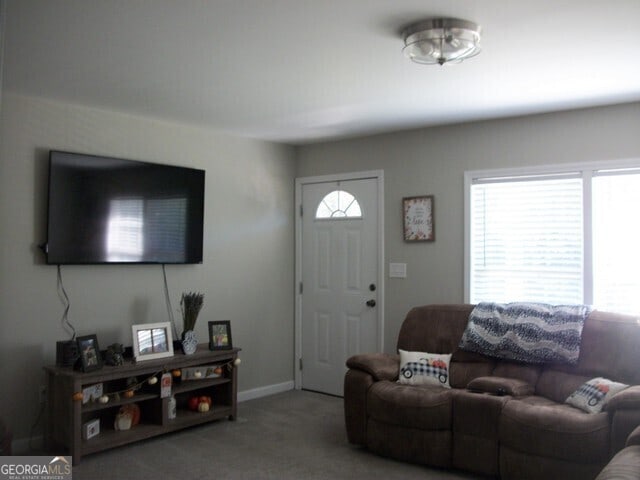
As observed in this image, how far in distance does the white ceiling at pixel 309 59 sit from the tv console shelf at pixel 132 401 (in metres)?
1.86

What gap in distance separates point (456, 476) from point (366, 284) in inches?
82.0

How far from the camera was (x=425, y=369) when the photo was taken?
404 centimetres

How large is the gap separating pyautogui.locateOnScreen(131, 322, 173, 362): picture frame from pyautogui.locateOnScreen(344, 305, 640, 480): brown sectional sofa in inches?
54.1

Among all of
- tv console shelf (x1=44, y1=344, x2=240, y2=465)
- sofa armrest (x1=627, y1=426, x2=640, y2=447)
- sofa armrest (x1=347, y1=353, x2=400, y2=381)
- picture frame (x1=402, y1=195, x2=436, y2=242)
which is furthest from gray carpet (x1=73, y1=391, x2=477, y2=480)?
picture frame (x1=402, y1=195, x2=436, y2=242)

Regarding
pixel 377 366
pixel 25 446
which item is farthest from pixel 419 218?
pixel 25 446

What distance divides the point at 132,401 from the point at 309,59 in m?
2.57

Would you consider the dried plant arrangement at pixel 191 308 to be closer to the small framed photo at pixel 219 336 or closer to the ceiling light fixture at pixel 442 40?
the small framed photo at pixel 219 336

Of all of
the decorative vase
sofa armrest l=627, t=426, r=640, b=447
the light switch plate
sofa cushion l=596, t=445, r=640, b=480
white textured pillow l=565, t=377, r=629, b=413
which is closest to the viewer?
sofa cushion l=596, t=445, r=640, b=480

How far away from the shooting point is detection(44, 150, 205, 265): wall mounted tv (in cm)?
397

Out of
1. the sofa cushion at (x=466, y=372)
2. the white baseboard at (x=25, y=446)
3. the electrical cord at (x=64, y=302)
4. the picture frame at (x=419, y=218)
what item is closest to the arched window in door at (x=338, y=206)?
the picture frame at (x=419, y=218)

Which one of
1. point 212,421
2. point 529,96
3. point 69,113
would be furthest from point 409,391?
point 69,113

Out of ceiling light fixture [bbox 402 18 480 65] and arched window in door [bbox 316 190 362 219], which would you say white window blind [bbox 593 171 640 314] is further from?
arched window in door [bbox 316 190 362 219]

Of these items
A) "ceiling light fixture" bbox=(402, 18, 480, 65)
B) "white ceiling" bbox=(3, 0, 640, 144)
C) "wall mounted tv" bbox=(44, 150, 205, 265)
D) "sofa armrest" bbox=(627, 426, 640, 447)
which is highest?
"white ceiling" bbox=(3, 0, 640, 144)

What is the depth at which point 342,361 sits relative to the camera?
17.7 feet
